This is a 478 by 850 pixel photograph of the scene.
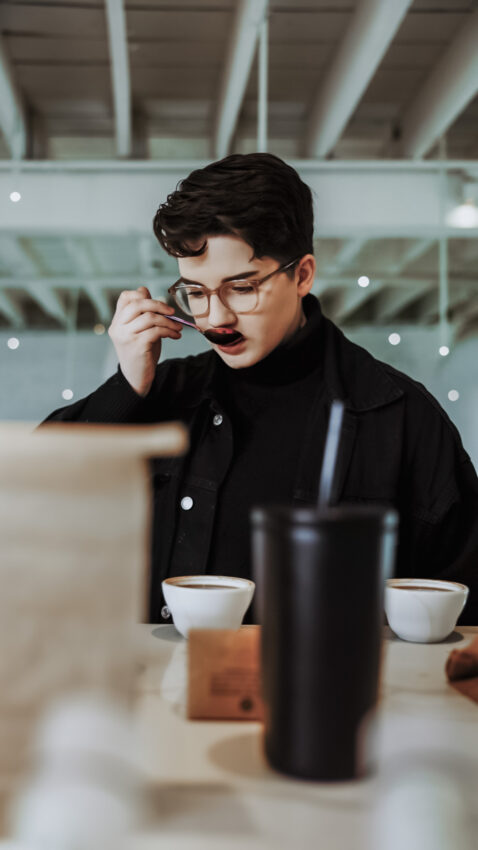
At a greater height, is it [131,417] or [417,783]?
[131,417]

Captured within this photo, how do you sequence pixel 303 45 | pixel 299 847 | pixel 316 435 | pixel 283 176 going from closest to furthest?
pixel 299 847 < pixel 283 176 < pixel 316 435 < pixel 303 45

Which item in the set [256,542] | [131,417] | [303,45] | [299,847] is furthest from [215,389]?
[303,45]

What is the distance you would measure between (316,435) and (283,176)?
52cm

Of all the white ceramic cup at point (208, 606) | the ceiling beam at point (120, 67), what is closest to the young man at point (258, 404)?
the white ceramic cup at point (208, 606)

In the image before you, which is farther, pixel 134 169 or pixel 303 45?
pixel 134 169

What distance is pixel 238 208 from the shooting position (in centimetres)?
133

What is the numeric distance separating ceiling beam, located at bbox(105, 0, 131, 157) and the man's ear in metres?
2.08

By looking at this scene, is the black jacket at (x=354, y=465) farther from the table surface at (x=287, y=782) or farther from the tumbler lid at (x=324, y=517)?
the tumbler lid at (x=324, y=517)

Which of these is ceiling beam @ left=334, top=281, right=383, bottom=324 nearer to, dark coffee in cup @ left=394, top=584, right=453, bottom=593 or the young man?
the young man

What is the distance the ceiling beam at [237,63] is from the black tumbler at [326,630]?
3066 millimetres

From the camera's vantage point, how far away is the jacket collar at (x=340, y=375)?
150cm

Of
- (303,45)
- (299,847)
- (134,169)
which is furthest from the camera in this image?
(134,169)

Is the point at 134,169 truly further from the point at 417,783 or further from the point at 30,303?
the point at 417,783

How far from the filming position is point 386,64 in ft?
Result: 12.6
